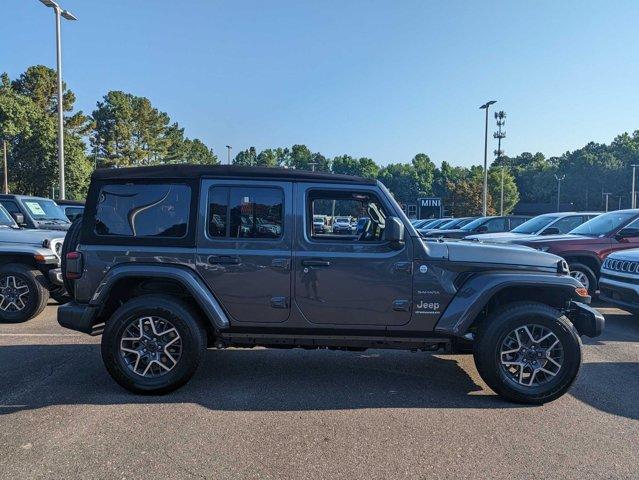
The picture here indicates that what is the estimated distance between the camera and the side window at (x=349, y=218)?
4.54 metres

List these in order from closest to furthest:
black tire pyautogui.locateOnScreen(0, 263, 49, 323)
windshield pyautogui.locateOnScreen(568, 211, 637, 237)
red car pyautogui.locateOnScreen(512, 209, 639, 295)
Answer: black tire pyautogui.locateOnScreen(0, 263, 49, 323), red car pyautogui.locateOnScreen(512, 209, 639, 295), windshield pyautogui.locateOnScreen(568, 211, 637, 237)

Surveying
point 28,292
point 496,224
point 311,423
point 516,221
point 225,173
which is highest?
point 225,173

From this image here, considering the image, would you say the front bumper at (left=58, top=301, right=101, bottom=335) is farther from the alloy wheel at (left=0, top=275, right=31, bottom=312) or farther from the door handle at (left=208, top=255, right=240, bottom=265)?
Answer: the alloy wheel at (left=0, top=275, right=31, bottom=312)

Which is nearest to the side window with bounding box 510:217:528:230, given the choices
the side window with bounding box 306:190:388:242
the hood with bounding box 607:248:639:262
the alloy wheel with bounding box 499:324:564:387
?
the hood with bounding box 607:248:639:262

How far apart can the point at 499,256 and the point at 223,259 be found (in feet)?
8.37

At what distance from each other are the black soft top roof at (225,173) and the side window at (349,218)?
135mm

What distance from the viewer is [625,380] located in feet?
16.1

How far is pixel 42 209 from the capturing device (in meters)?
11.2

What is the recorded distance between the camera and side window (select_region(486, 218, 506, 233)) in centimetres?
1574

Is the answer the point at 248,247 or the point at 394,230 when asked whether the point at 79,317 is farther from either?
the point at 394,230

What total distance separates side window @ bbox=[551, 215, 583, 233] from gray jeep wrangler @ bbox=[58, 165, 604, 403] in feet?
24.7

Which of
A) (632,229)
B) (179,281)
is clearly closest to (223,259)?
(179,281)

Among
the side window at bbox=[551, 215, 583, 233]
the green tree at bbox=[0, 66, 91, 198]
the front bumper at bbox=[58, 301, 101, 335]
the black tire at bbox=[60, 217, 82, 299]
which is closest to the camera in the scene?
the front bumper at bbox=[58, 301, 101, 335]

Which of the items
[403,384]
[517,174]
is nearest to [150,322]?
[403,384]
